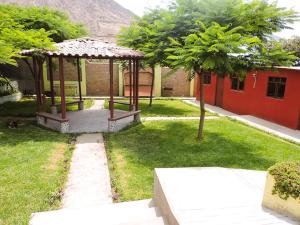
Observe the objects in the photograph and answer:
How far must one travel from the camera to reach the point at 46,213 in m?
4.82

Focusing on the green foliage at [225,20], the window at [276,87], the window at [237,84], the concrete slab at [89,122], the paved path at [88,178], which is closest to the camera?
the paved path at [88,178]

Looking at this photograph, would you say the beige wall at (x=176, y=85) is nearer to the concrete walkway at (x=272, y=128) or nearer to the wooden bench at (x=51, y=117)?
the concrete walkway at (x=272, y=128)

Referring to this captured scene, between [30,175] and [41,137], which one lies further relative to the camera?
[41,137]

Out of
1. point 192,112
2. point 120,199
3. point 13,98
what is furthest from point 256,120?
point 13,98

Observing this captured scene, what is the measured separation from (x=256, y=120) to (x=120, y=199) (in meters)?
11.0

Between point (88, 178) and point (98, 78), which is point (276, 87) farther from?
point (98, 78)

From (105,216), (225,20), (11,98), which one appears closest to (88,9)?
(11,98)

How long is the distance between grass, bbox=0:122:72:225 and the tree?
4806 millimetres

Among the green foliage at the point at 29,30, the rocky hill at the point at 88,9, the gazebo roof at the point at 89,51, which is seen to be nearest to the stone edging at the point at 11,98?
the green foliage at the point at 29,30

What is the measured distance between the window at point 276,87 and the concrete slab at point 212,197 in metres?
9.05

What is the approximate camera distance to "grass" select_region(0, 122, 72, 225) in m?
5.24

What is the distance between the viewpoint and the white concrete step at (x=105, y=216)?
4.36 metres

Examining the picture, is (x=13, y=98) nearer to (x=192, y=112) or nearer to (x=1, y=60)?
(x=1, y=60)

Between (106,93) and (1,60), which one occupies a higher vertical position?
(1,60)
